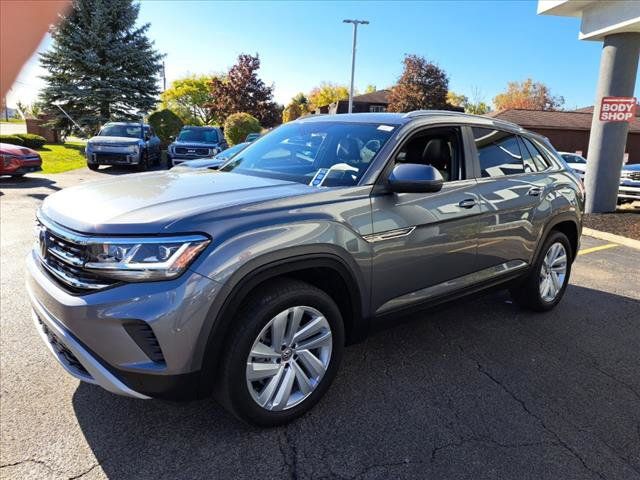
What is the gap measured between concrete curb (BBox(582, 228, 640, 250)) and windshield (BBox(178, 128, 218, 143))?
40.1 ft

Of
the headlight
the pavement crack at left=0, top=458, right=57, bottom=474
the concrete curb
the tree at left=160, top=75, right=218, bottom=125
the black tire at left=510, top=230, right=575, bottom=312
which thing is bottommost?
the pavement crack at left=0, top=458, right=57, bottom=474

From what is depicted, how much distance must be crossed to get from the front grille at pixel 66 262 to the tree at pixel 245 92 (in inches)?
1681

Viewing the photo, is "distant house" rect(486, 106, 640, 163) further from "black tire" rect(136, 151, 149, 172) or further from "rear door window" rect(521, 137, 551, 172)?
"rear door window" rect(521, 137, 551, 172)

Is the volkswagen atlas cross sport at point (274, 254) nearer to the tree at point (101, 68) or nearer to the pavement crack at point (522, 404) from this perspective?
the pavement crack at point (522, 404)

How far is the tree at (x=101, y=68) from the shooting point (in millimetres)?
24547

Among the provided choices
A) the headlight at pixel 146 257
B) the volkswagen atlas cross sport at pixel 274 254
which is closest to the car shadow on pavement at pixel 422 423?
the volkswagen atlas cross sport at pixel 274 254

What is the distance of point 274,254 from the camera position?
2.52m

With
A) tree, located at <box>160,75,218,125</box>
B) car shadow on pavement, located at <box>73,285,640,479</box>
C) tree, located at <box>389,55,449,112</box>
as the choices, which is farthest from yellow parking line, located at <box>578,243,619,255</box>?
tree, located at <box>160,75,218,125</box>

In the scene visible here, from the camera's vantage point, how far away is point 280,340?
8.77 feet

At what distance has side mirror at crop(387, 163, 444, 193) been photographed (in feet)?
9.78

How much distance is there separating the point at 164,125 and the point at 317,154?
24538 millimetres

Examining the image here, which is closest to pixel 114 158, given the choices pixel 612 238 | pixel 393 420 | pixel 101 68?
pixel 101 68

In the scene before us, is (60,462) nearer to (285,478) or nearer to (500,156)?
(285,478)

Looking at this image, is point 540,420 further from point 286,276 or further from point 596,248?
point 596,248
